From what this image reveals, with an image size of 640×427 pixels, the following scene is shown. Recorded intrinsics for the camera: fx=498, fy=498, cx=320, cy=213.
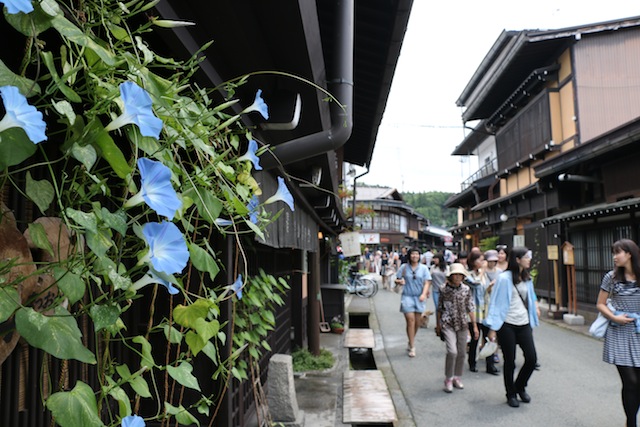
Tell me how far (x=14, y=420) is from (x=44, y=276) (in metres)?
0.53

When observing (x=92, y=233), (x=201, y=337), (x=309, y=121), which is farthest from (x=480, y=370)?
(x=92, y=233)

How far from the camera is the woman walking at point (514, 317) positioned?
649 cm

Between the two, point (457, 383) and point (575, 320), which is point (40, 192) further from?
point (575, 320)

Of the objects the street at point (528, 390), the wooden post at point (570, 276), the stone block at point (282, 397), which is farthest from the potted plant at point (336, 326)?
the stone block at point (282, 397)

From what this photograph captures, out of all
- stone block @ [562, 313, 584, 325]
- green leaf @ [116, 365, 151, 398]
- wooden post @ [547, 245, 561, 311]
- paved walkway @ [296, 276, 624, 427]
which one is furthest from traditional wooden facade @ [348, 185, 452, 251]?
green leaf @ [116, 365, 151, 398]

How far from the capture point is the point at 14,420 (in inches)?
66.0

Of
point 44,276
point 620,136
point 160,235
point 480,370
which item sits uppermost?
point 620,136

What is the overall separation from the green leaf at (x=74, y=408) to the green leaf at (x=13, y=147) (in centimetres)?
50

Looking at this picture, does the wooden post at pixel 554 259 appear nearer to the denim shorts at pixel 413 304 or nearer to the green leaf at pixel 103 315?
the denim shorts at pixel 413 304

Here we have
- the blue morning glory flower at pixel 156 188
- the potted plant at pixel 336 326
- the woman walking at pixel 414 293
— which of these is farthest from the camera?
the potted plant at pixel 336 326

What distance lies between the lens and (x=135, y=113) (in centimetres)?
115

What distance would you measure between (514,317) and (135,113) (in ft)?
20.9

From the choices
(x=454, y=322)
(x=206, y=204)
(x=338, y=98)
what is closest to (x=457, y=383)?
(x=454, y=322)

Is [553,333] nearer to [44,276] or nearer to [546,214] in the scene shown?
[546,214]
